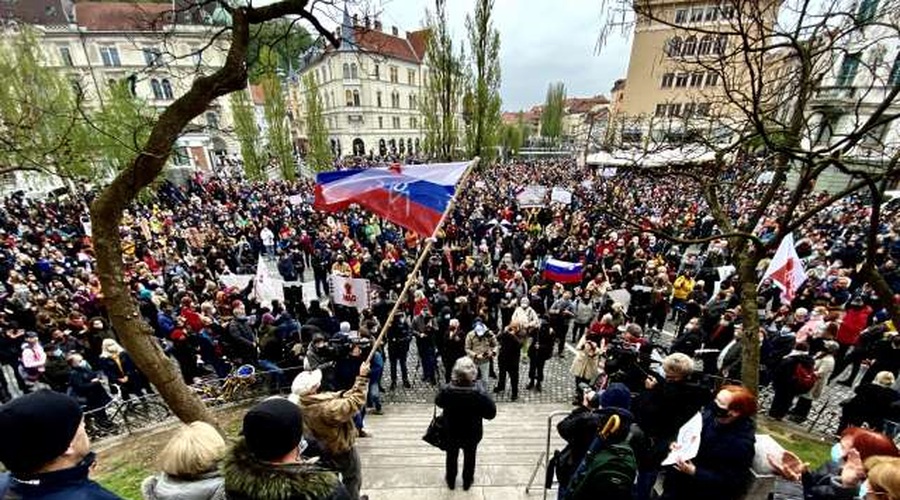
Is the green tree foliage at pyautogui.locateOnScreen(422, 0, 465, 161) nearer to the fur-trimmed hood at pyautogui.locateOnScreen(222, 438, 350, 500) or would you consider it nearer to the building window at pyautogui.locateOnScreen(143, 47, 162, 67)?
the building window at pyautogui.locateOnScreen(143, 47, 162, 67)

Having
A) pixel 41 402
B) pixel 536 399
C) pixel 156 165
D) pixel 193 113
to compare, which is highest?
pixel 193 113

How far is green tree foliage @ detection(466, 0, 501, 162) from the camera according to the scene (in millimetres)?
24328

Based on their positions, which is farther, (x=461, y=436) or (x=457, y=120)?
(x=457, y=120)

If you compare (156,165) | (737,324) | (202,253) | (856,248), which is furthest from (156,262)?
(856,248)

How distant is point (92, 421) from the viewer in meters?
6.89

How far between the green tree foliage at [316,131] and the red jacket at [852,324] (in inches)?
1270

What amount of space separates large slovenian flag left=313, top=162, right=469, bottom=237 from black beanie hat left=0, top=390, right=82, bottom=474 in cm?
408

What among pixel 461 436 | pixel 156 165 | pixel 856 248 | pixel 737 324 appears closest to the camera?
pixel 156 165

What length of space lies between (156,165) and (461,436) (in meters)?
4.04

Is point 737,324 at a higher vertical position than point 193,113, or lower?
lower

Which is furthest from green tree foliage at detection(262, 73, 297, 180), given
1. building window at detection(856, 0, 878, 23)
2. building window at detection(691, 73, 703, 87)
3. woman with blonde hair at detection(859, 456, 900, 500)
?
woman with blonde hair at detection(859, 456, 900, 500)

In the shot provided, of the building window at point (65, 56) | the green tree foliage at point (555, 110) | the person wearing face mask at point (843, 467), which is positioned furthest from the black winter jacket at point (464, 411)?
the green tree foliage at point (555, 110)

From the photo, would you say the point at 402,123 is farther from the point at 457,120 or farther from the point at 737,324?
the point at 737,324

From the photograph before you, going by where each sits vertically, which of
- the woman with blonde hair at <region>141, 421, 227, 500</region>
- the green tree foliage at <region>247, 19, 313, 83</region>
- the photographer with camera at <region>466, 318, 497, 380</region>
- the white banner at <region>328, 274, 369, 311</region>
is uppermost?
the green tree foliage at <region>247, 19, 313, 83</region>
